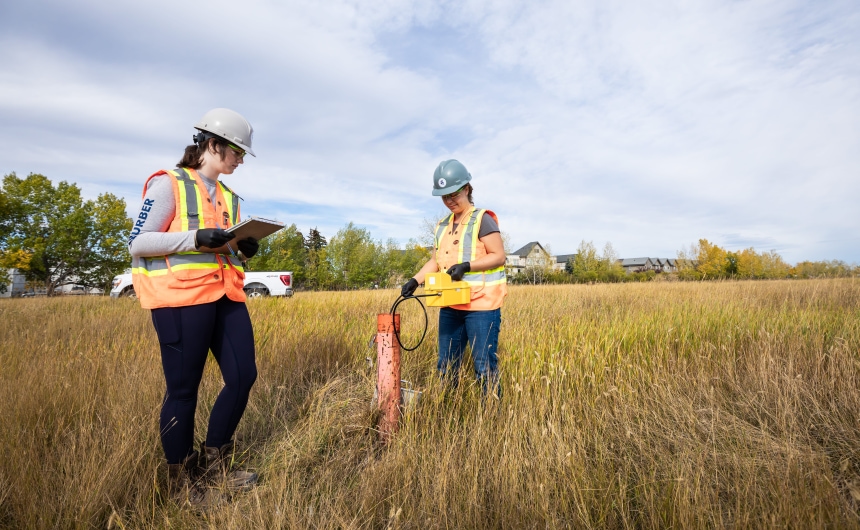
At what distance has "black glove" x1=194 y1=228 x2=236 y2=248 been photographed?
1806mm

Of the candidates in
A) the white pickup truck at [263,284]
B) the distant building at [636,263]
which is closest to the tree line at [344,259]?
the white pickup truck at [263,284]

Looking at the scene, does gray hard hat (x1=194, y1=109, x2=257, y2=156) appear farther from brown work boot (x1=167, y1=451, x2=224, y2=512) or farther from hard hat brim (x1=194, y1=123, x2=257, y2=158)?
brown work boot (x1=167, y1=451, x2=224, y2=512)

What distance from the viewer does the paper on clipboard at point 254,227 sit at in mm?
1886

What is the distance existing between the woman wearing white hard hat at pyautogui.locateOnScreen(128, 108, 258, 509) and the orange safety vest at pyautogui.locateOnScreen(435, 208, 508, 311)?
1278 millimetres

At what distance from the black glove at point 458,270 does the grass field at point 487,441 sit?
67 centimetres

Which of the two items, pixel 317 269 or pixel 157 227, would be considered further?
pixel 317 269

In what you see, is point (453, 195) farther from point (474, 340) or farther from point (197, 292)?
point (197, 292)

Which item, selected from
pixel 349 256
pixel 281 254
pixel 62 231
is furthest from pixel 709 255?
pixel 62 231

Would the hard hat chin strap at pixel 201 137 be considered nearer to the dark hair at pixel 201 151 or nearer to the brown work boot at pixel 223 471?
the dark hair at pixel 201 151

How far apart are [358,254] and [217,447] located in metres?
34.3

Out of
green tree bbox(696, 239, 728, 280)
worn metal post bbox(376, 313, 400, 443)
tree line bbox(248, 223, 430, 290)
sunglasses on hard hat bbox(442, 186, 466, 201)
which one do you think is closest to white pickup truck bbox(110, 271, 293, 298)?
sunglasses on hard hat bbox(442, 186, 466, 201)

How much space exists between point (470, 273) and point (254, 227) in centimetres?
137

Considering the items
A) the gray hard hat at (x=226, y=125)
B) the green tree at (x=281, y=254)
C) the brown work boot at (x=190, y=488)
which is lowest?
the brown work boot at (x=190, y=488)

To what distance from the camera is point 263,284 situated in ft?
44.0
